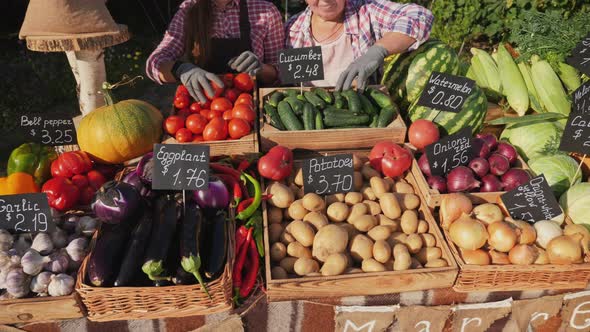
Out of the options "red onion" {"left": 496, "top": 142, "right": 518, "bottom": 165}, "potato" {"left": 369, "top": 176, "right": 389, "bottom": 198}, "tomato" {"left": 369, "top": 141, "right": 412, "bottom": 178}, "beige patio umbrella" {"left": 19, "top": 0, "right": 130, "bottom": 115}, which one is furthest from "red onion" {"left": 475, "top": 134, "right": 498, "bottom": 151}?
"beige patio umbrella" {"left": 19, "top": 0, "right": 130, "bottom": 115}

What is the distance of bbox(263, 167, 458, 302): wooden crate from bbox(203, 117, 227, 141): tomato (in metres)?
0.91

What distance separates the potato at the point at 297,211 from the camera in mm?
2174

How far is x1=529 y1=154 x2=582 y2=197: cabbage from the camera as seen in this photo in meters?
2.39

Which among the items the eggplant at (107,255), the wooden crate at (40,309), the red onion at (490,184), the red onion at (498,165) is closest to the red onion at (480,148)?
the red onion at (498,165)

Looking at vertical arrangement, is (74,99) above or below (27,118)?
below

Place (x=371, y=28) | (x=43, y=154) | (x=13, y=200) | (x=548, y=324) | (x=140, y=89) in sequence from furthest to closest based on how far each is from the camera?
(x=140, y=89) < (x=371, y=28) < (x=43, y=154) < (x=548, y=324) < (x=13, y=200)

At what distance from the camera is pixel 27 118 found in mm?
2473

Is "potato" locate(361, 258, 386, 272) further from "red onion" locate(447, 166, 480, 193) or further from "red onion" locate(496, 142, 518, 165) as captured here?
"red onion" locate(496, 142, 518, 165)

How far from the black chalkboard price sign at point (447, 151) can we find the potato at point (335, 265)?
79 cm

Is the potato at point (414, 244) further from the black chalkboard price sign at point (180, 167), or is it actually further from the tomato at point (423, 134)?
the black chalkboard price sign at point (180, 167)

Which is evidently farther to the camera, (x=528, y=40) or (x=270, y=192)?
(x=528, y=40)

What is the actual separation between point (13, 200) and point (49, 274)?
0.40 metres

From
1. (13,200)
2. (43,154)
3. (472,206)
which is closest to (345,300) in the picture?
(472,206)

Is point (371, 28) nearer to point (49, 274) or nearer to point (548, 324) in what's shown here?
point (548, 324)
